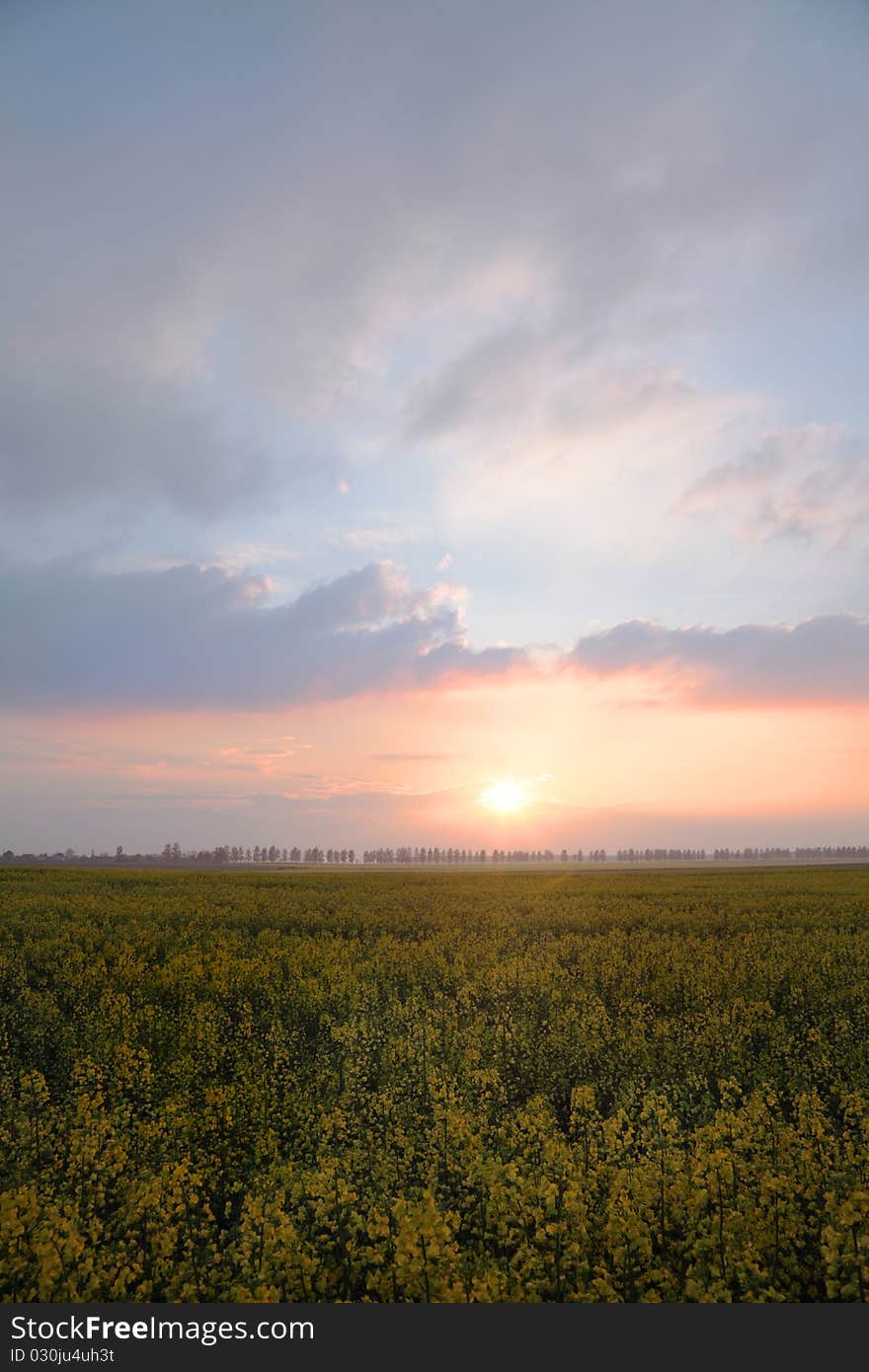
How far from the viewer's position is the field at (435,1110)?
7996 mm

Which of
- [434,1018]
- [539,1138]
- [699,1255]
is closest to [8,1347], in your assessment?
[539,1138]

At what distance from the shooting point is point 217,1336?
7.40m

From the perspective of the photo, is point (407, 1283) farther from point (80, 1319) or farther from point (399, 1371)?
point (80, 1319)

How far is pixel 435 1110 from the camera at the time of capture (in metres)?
11.3

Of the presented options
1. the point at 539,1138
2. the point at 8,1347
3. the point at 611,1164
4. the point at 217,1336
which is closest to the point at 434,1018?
the point at 539,1138

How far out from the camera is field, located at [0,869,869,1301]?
8.00 meters

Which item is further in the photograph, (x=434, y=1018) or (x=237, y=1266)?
(x=434, y=1018)

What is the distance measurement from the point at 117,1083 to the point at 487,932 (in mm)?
14701

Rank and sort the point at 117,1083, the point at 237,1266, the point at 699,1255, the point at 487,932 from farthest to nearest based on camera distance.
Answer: the point at 487,932 → the point at 117,1083 → the point at 237,1266 → the point at 699,1255

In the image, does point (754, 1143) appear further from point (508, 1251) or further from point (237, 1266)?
point (237, 1266)

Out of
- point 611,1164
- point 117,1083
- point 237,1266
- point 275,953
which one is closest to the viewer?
point 237,1266

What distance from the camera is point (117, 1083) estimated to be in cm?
1383

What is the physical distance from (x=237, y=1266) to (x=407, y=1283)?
118 inches

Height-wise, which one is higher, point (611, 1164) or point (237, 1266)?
point (611, 1164)
